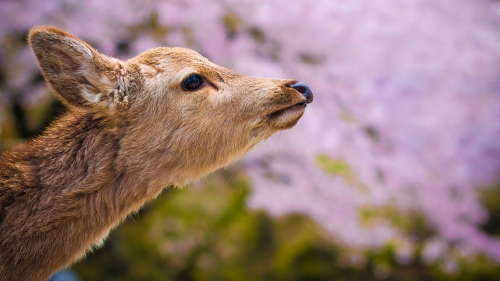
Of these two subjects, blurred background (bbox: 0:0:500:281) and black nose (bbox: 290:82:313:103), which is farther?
blurred background (bbox: 0:0:500:281)

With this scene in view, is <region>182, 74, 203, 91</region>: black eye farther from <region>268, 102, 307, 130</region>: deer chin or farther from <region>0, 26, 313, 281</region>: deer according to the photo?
<region>268, 102, 307, 130</region>: deer chin

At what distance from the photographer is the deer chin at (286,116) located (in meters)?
2.75

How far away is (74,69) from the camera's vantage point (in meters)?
2.62

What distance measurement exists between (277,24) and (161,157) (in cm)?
304

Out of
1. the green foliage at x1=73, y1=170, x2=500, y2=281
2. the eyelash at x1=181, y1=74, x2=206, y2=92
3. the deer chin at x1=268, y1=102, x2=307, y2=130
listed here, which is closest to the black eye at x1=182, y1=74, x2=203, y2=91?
the eyelash at x1=181, y1=74, x2=206, y2=92

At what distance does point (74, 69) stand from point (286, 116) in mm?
1130

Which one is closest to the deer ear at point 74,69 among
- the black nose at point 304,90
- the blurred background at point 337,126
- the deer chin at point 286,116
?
the deer chin at point 286,116

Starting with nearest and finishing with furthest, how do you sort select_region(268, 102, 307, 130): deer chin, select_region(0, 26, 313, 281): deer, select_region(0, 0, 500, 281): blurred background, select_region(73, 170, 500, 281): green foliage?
select_region(0, 26, 313, 281): deer < select_region(268, 102, 307, 130): deer chin < select_region(0, 0, 500, 281): blurred background < select_region(73, 170, 500, 281): green foliage

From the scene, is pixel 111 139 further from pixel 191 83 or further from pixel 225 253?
pixel 225 253

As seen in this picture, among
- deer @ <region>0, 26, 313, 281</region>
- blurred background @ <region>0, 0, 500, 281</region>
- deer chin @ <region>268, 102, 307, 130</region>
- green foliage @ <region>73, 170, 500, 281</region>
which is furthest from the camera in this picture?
green foliage @ <region>73, 170, 500, 281</region>

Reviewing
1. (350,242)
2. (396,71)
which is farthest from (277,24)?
(350,242)

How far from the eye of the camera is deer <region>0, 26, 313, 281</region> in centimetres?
247

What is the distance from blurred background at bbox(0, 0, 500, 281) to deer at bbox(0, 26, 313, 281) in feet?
7.02

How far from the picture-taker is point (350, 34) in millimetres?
5781
